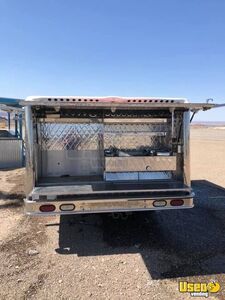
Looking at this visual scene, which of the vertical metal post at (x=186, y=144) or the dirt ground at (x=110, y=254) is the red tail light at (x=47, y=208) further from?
the vertical metal post at (x=186, y=144)

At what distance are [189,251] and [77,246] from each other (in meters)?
1.73

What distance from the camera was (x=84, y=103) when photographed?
4.10m

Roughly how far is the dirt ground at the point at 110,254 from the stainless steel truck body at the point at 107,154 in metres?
0.68

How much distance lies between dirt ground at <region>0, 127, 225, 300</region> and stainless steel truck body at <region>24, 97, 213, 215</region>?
68 cm

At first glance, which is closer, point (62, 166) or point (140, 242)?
point (140, 242)

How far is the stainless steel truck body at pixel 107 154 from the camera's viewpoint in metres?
4.32

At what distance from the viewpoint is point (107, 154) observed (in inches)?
213

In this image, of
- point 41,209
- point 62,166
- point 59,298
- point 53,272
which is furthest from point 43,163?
point 59,298

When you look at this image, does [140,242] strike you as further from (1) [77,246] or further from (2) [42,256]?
(2) [42,256]

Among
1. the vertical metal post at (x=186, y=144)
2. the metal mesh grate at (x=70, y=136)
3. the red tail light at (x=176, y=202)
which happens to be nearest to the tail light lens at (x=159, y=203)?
the red tail light at (x=176, y=202)

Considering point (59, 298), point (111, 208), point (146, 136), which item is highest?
point (146, 136)

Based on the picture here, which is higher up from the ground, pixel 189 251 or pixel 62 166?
pixel 62 166

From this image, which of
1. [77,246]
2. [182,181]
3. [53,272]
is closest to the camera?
[53,272]

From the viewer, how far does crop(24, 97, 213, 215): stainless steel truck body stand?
4320mm
